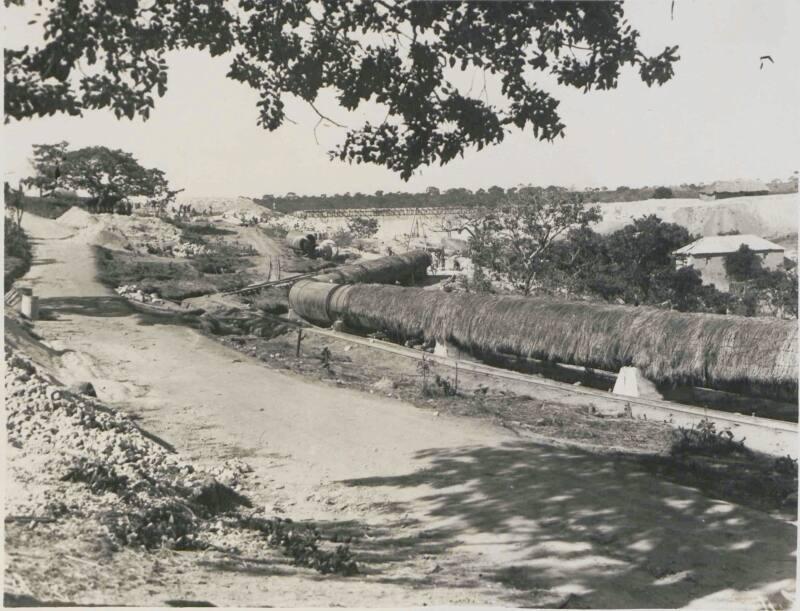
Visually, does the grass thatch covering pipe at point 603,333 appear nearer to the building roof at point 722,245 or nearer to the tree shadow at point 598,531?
the tree shadow at point 598,531

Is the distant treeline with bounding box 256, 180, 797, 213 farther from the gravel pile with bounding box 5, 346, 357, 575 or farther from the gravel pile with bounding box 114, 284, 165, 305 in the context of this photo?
the gravel pile with bounding box 5, 346, 357, 575

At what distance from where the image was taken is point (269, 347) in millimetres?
16516

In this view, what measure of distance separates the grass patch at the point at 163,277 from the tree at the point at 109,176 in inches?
104

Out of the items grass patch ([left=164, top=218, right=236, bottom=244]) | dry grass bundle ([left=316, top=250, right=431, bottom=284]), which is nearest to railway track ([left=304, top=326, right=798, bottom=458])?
dry grass bundle ([left=316, top=250, right=431, bottom=284])

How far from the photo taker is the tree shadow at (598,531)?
586 cm

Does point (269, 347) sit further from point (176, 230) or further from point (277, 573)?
point (176, 230)

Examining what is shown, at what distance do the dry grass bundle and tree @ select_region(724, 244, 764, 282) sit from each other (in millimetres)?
13247

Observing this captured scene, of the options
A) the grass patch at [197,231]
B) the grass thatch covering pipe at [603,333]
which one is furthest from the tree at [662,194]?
the grass thatch covering pipe at [603,333]

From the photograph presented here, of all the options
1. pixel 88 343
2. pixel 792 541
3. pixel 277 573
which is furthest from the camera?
pixel 88 343

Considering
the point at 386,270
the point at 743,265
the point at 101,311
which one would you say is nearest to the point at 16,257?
the point at 101,311

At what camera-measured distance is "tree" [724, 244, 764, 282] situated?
27.2 m

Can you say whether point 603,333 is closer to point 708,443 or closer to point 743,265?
point 708,443

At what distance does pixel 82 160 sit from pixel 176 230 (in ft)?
40.3

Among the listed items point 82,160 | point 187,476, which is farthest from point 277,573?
point 82,160
